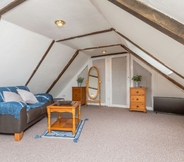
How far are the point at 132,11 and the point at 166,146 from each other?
2.01 m

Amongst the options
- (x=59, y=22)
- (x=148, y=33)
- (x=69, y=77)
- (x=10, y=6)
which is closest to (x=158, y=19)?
(x=148, y=33)

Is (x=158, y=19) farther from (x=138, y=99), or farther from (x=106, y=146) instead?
(x=138, y=99)

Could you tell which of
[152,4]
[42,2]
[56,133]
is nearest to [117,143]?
[56,133]

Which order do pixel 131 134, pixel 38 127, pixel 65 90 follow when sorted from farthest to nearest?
pixel 65 90, pixel 38 127, pixel 131 134

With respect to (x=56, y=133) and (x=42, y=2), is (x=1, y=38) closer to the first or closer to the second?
(x=42, y=2)

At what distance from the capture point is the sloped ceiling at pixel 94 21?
1.41 metres

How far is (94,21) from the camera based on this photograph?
2.31 meters

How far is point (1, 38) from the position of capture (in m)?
2.20

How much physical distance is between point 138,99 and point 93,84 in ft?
5.91

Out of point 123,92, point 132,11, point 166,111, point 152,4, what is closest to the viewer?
point 152,4

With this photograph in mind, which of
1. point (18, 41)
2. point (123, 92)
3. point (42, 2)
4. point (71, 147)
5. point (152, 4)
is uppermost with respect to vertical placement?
point (42, 2)

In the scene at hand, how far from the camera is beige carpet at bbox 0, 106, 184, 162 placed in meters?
1.74

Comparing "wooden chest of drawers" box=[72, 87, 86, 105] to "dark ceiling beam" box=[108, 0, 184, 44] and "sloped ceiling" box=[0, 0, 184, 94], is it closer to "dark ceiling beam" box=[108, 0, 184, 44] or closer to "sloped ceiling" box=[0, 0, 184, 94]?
"sloped ceiling" box=[0, 0, 184, 94]

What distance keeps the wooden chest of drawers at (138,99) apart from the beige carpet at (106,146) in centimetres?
112
